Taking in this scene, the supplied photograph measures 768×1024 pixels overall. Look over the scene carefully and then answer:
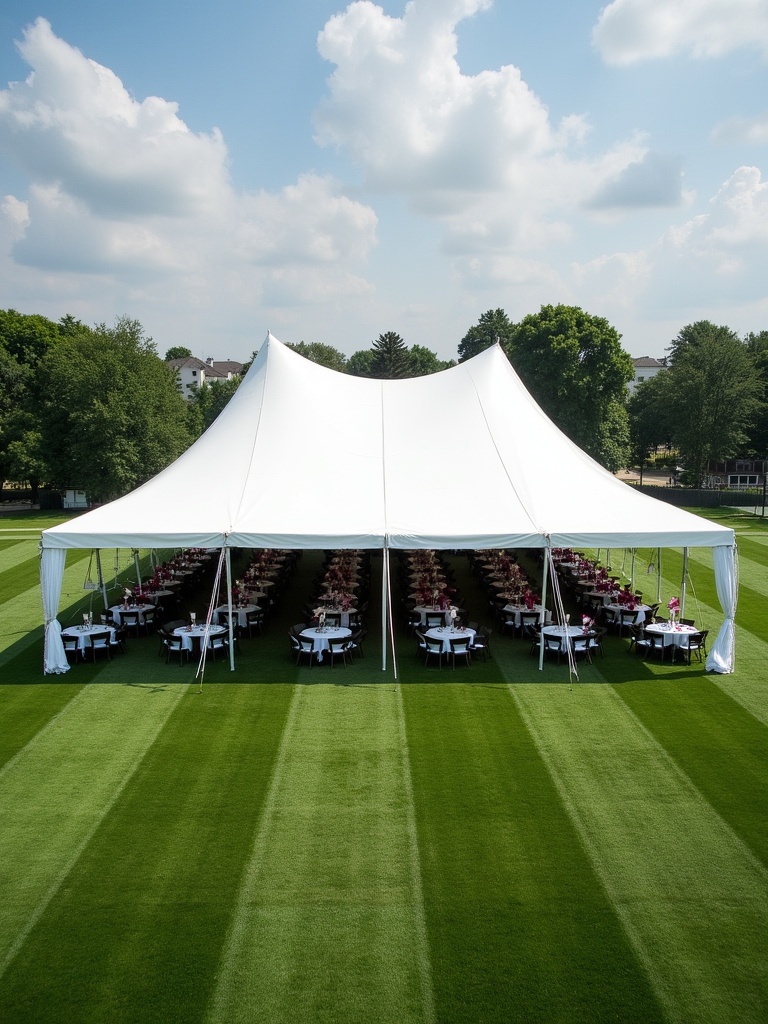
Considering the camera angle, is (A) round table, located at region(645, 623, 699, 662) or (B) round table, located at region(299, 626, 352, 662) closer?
(B) round table, located at region(299, 626, 352, 662)

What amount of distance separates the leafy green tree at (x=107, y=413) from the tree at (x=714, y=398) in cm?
3259

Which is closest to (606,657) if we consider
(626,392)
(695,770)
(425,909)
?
(695,770)

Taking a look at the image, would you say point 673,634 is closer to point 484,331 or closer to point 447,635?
point 447,635

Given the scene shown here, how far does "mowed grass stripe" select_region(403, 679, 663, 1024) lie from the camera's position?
5.35m

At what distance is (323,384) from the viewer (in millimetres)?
17516

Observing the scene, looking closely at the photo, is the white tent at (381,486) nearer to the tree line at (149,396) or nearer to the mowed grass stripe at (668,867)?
the mowed grass stripe at (668,867)

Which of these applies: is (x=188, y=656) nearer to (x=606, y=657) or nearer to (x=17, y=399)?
(x=606, y=657)

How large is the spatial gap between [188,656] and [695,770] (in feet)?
28.0

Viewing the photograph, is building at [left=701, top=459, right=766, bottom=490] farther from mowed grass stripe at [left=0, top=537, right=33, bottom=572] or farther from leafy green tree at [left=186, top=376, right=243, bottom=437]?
mowed grass stripe at [left=0, top=537, right=33, bottom=572]

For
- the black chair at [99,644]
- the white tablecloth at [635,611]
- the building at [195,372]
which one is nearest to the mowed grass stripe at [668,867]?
the white tablecloth at [635,611]

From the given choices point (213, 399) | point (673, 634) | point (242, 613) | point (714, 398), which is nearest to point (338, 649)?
point (242, 613)

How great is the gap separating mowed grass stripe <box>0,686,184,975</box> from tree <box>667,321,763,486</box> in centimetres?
4527

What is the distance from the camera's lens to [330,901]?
6.43m

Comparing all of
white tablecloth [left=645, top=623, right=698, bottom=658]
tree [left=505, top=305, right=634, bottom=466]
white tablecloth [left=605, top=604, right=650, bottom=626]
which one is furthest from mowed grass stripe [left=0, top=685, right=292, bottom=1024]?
tree [left=505, top=305, right=634, bottom=466]
